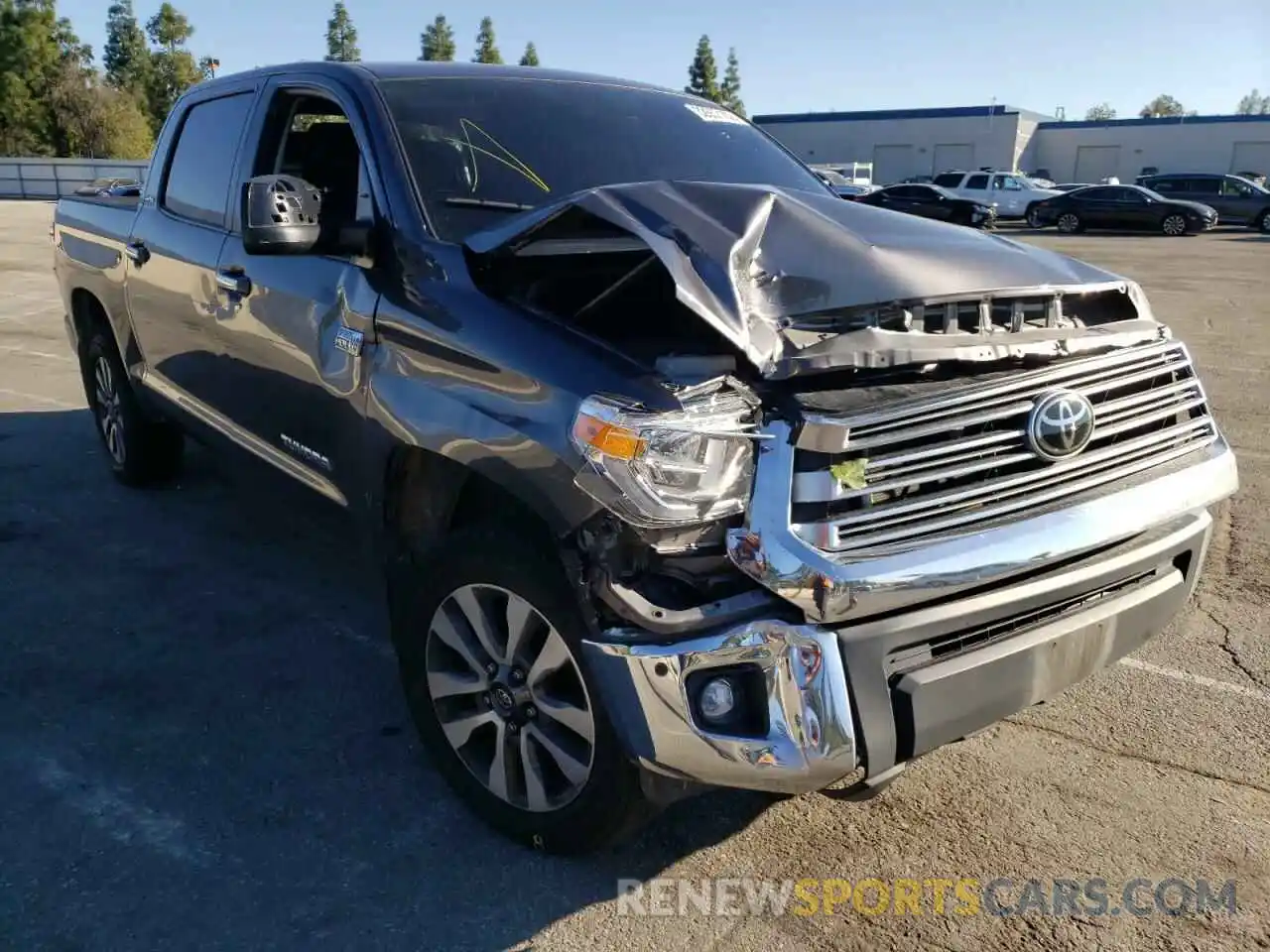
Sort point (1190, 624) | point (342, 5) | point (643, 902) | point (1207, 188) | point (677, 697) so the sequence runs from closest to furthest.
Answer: point (677, 697) → point (643, 902) → point (1190, 624) → point (1207, 188) → point (342, 5)

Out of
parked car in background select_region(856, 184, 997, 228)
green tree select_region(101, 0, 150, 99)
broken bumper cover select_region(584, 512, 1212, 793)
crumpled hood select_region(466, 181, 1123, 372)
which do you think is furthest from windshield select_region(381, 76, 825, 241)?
green tree select_region(101, 0, 150, 99)

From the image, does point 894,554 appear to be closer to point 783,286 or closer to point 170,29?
point 783,286

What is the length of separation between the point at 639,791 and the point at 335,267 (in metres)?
1.86

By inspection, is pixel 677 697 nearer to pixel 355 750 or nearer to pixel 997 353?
pixel 997 353

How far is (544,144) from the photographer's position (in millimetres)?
3672

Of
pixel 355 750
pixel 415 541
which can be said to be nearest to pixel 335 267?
pixel 415 541

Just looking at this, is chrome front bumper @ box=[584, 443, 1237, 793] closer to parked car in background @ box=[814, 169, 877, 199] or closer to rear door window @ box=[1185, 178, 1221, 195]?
parked car in background @ box=[814, 169, 877, 199]

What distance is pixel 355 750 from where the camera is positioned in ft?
11.0

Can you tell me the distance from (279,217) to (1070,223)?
103ft

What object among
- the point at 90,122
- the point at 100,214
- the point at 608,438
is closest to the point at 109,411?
the point at 100,214

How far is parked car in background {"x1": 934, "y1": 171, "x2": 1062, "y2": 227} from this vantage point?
3356cm

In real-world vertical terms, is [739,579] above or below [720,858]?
above

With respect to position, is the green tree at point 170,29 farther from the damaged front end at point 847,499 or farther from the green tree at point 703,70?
the damaged front end at point 847,499

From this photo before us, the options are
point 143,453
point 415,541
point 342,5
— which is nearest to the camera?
point 415,541
